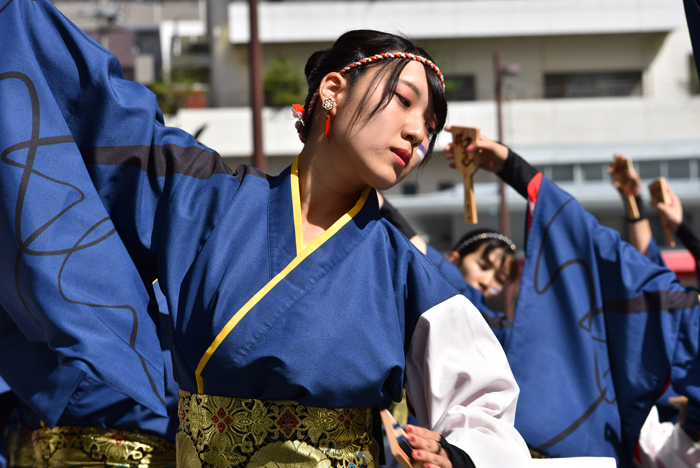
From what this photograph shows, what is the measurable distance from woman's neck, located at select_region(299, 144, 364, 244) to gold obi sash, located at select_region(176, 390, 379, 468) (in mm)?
384

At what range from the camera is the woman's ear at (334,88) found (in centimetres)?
163

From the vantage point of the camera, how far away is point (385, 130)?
1565 millimetres

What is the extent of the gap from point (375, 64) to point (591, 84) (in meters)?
19.2

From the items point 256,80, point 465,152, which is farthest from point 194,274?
point 256,80

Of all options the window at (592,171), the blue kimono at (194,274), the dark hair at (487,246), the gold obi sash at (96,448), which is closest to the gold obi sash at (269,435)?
the blue kimono at (194,274)

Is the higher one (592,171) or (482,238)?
(592,171)

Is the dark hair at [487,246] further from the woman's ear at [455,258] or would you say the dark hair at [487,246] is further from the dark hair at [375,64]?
the dark hair at [375,64]

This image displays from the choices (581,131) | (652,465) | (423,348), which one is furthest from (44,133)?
(581,131)

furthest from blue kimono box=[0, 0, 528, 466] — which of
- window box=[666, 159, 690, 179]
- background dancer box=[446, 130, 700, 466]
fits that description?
window box=[666, 159, 690, 179]

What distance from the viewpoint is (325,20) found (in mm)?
18875

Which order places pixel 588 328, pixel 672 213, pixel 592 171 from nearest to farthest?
pixel 588 328 < pixel 672 213 < pixel 592 171

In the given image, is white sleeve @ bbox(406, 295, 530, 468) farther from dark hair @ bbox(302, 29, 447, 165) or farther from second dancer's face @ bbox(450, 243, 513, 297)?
second dancer's face @ bbox(450, 243, 513, 297)

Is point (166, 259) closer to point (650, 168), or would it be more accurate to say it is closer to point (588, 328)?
point (588, 328)

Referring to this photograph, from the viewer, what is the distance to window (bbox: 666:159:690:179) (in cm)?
1667
